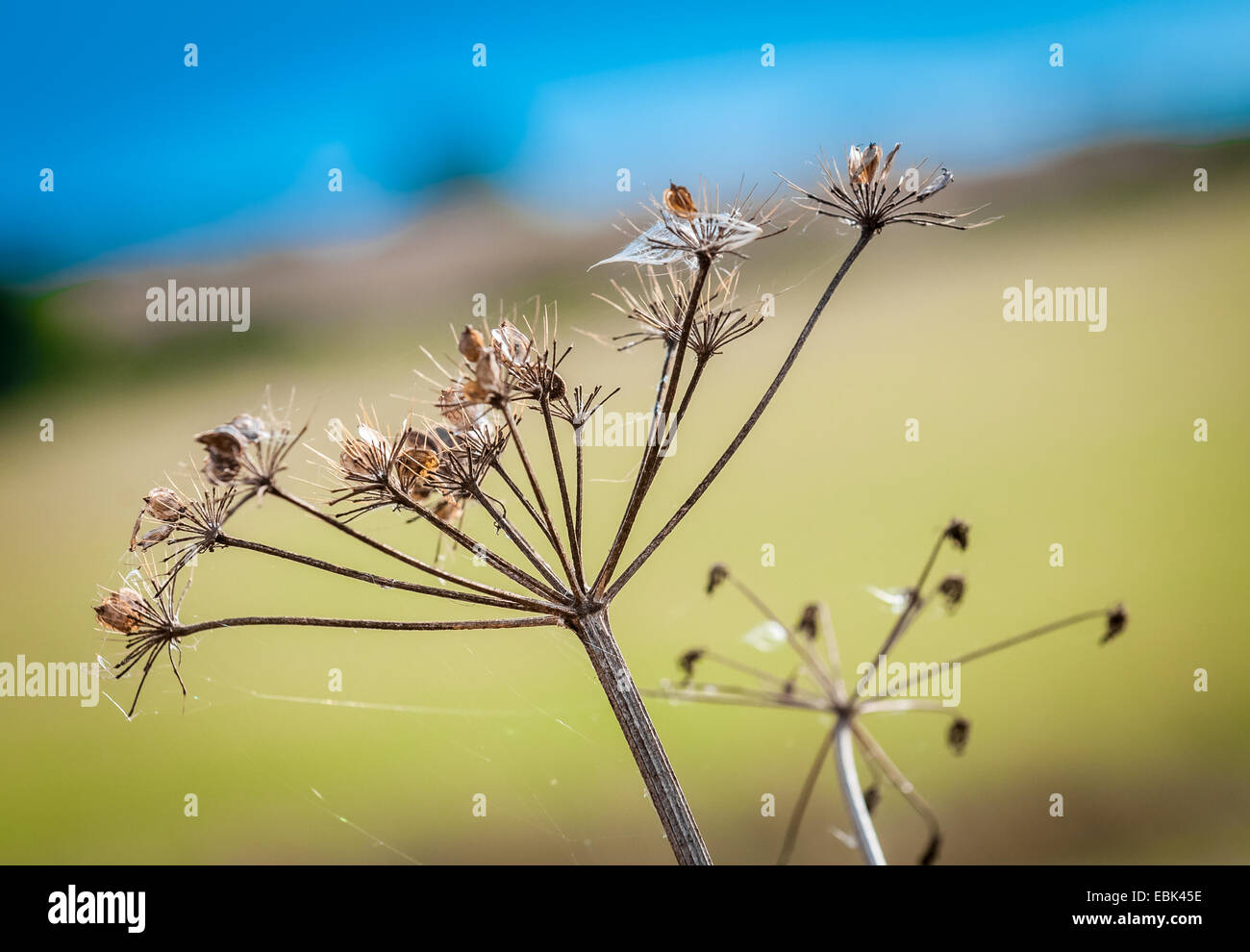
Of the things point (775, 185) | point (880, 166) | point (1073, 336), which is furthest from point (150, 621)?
point (1073, 336)

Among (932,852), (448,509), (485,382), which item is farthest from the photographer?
(448,509)

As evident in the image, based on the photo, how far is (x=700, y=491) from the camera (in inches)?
57.9

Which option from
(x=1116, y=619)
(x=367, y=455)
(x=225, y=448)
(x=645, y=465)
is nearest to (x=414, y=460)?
(x=367, y=455)

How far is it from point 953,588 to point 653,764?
65cm

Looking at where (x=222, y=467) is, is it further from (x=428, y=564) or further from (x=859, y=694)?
(x=859, y=694)

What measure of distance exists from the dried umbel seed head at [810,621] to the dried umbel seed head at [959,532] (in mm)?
284

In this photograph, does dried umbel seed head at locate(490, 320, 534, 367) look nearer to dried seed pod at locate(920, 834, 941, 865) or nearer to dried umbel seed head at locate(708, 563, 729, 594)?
dried umbel seed head at locate(708, 563, 729, 594)

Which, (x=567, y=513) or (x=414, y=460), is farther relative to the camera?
(x=414, y=460)

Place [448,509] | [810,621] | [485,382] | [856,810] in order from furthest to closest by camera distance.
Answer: [448,509] < [810,621] < [485,382] < [856,810]

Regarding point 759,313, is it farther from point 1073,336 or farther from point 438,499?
point 1073,336

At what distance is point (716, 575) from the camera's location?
180 cm

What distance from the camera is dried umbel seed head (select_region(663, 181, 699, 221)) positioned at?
5.16 feet

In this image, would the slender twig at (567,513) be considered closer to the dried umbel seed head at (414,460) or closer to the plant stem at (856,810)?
the dried umbel seed head at (414,460)
